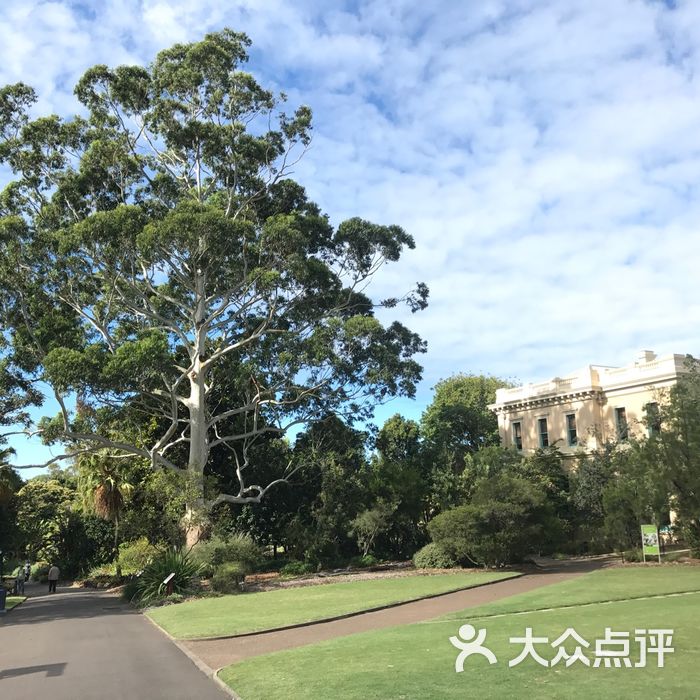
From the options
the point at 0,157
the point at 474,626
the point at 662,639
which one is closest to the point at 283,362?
the point at 0,157

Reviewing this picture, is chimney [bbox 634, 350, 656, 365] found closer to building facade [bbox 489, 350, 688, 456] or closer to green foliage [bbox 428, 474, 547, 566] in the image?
building facade [bbox 489, 350, 688, 456]

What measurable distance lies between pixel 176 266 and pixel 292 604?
17370 millimetres

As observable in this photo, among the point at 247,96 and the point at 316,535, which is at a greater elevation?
the point at 247,96

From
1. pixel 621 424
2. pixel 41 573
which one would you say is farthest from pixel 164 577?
pixel 41 573

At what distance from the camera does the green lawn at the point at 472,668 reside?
7.52 m

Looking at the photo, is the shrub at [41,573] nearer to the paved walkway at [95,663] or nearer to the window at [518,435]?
the paved walkway at [95,663]

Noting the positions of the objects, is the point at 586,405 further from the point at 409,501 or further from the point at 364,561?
the point at 364,561

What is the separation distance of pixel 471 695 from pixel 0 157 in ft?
98.4

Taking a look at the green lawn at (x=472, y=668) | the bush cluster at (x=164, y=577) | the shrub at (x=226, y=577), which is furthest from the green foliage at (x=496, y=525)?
the green lawn at (x=472, y=668)

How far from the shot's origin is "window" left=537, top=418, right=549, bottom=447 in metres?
46.8

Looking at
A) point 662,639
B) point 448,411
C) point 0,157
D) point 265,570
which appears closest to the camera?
point 662,639

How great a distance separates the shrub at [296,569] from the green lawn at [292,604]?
7.65 metres

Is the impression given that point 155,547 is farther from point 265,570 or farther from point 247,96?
point 247,96

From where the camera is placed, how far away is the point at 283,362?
101 feet
